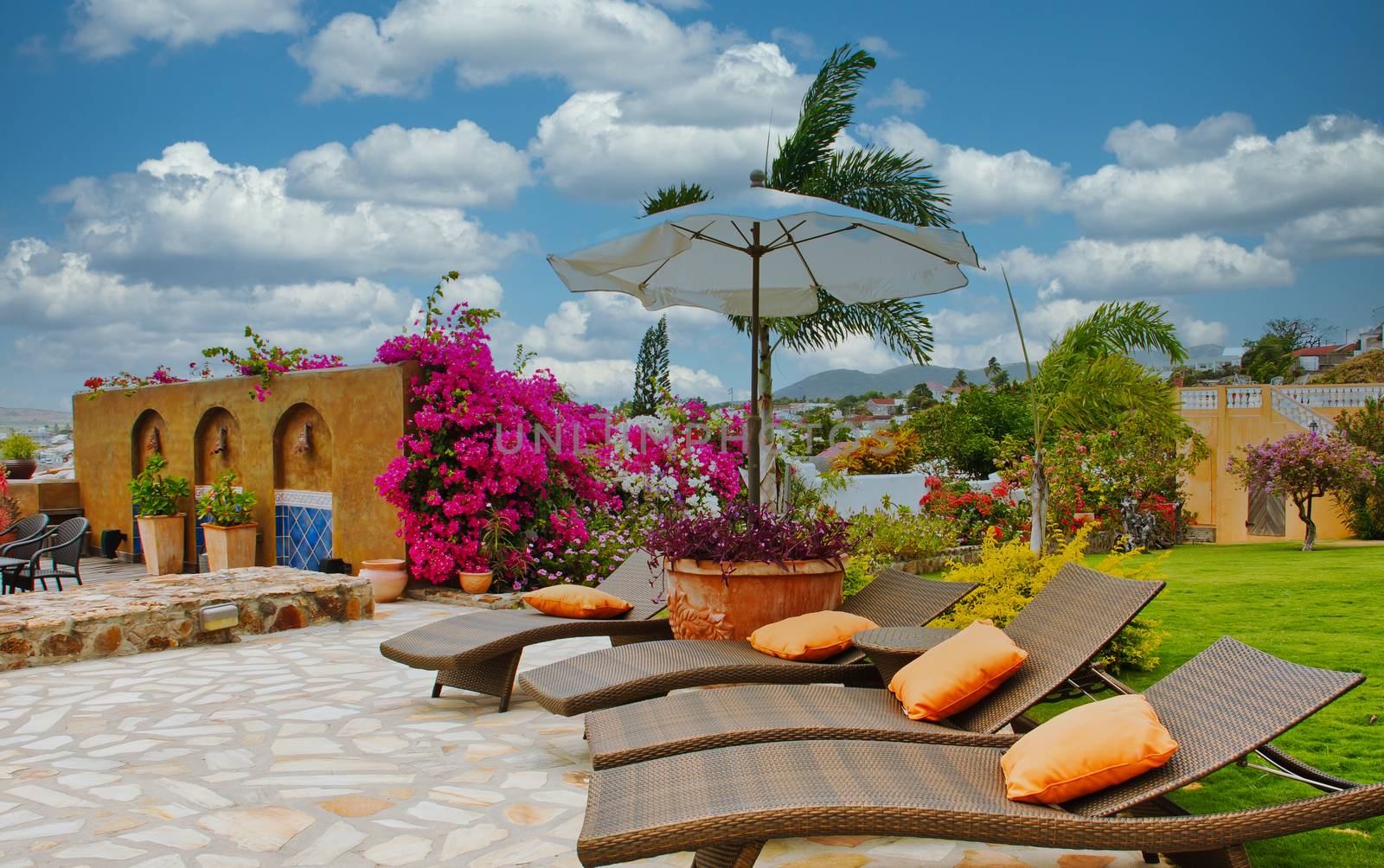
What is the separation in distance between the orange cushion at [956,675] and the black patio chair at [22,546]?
7.70 metres

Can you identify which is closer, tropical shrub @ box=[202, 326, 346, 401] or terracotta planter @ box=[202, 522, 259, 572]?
terracotta planter @ box=[202, 522, 259, 572]

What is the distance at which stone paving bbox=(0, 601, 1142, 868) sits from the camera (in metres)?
3.10

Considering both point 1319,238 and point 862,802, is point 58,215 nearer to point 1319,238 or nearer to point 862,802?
point 862,802

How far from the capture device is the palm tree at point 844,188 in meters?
12.5

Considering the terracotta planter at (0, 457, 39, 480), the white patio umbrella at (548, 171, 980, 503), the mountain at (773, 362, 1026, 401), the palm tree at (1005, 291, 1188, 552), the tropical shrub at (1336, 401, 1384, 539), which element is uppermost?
the mountain at (773, 362, 1026, 401)

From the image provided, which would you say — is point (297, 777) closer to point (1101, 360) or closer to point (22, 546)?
point (22, 546)

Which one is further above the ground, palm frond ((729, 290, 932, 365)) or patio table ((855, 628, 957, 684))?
palm frond ((729, 290, 932, 365))

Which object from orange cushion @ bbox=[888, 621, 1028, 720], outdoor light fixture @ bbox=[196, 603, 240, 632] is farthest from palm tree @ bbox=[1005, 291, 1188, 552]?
outdoor light fixture @ bbox=[196, 603, 240, 632]

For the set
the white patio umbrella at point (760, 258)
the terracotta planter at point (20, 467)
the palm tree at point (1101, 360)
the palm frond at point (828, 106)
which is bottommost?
the terracotta planter at point (20, 467)

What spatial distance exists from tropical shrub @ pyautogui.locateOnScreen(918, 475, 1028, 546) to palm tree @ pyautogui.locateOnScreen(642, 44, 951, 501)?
1.97 m

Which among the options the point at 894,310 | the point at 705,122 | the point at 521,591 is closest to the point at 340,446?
the point at 521,591

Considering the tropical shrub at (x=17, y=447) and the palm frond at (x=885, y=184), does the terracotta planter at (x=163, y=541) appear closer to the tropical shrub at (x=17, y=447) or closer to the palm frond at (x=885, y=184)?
the tropical shrub at (x=17, y=447)

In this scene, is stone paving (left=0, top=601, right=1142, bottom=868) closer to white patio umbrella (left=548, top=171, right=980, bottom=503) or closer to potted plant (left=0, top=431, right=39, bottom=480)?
white patio umbrella (left=548, top=171, right=980, bottom=503)

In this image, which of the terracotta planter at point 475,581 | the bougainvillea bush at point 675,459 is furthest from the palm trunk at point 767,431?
the terracotta planter at point 475,581
